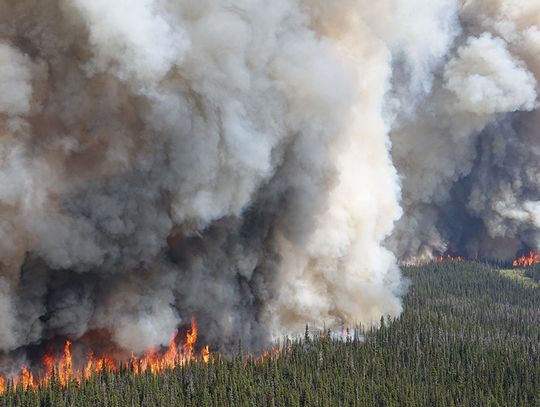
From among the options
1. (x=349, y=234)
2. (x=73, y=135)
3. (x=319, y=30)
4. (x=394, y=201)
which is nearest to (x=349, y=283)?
(x=349, y=234)

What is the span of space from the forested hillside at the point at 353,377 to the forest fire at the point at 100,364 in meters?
2.09

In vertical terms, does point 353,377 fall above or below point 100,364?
below

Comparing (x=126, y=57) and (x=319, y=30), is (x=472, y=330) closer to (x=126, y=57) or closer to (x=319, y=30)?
(x=319, y=30)

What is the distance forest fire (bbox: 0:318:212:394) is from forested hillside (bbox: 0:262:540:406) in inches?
82.3

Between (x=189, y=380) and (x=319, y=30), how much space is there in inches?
3300

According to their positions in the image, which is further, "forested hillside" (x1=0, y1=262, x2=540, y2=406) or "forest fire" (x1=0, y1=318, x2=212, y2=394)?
"forested hillside" (x1=0, y1=262, x2=540, y2=406)

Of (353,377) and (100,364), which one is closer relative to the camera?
(100,364)

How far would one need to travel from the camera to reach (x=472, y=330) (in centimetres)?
17288

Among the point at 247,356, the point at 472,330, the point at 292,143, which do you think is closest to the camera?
the point at 247,356

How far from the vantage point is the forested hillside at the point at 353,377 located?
331 ft

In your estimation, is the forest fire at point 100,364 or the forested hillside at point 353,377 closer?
the forest fire at point 100,364

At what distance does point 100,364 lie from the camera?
111 meters

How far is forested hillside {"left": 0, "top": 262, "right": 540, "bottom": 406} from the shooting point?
10075 centimetres

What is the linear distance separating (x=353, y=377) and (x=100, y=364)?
1745 inches
